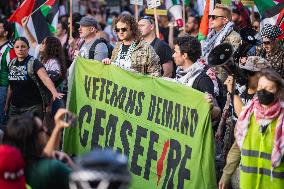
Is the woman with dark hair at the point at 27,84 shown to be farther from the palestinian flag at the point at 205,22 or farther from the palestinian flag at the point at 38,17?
the palestinian flag at the point at 205,22

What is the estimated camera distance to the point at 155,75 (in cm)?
880

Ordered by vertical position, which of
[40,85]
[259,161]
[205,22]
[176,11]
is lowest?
[40,85]

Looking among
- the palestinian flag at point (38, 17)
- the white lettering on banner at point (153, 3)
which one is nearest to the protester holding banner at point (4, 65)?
the palestinian flag at point (38, 17)

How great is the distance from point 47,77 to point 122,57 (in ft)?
3.26

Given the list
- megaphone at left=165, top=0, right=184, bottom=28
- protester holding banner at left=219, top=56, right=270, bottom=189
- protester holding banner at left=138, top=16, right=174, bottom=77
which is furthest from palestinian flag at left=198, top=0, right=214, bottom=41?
protester holding banner at left=219, top=56, right=270, bottom=189

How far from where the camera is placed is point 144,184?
8281mm

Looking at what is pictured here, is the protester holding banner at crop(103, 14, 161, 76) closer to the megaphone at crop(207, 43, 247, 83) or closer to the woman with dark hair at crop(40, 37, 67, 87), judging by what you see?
the woman with dark hair at crop(40, 37, 67, 87)

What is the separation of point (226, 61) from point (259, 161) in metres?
0.92

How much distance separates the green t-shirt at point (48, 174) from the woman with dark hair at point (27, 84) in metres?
4.53

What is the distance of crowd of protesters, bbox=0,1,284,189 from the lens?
498 cm

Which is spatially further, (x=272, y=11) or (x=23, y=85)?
(x=272, y=11)

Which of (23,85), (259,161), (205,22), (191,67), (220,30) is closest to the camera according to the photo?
(259,161)

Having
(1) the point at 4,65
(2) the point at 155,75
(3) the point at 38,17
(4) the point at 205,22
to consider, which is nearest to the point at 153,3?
(4) the point at 205,22

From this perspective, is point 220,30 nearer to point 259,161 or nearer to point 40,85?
point 40,85
